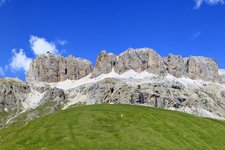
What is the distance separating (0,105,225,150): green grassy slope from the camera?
11150 cm

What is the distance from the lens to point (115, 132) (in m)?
121

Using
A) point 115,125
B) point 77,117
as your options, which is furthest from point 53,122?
point 115,125

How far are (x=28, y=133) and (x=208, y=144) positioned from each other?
2281 inches

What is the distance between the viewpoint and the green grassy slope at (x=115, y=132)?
11150 centimetres

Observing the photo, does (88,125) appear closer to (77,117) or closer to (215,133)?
(77,117)

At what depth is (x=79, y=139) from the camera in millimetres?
112938

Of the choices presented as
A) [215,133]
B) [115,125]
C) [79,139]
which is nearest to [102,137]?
[79,139]

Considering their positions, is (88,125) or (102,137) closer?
(102,137)

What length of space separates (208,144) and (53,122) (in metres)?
52.0

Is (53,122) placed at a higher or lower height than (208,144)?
higher

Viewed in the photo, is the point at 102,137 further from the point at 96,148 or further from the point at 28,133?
the point at 28,133

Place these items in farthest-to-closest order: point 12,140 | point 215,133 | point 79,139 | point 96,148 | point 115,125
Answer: point 215,133
point 115,125
point 12,140
point 79,139
point 96,148

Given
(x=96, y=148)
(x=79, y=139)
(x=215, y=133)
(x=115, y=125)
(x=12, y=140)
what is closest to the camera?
(x=96, y=148)

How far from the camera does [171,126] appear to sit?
137 metres
